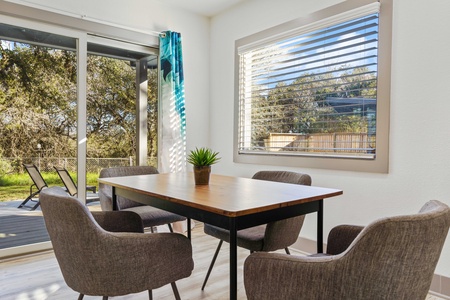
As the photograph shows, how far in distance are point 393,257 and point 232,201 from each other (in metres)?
0.64

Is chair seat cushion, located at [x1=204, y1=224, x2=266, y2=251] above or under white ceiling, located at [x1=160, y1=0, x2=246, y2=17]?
under

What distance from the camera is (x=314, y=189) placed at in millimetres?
1651

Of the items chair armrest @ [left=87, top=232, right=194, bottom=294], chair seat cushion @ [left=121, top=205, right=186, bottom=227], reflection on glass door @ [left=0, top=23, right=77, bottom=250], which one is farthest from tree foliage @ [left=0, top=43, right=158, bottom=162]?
chair armrest @ [left=87, top=232, right=194, bottom=294]

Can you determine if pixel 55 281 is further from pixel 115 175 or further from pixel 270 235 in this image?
pixel 270 235

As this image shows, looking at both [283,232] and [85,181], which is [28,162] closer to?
Result: [85,181]

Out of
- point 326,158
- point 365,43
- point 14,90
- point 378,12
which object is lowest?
point 326,158

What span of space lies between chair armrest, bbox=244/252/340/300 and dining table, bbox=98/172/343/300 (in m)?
0.12

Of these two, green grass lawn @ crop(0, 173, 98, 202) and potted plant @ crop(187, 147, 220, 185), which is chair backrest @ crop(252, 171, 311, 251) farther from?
green grass lawn @ crop(0, 173, 98, 202)

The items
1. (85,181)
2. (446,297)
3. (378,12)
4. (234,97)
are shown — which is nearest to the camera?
(446,297)

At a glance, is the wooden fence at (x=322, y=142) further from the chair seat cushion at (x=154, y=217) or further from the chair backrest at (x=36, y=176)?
the chair backrest at (x=36, y=176)

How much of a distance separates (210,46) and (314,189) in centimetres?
297

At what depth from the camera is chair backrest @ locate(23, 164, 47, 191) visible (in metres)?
2.93

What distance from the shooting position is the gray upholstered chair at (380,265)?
36.2 inches

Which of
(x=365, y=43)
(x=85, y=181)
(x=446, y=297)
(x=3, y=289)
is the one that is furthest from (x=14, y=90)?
(x=446, y=297)
